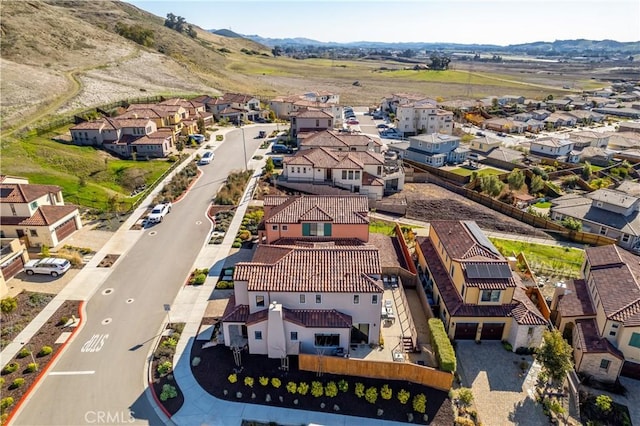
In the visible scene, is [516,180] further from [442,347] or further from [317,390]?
[317,390]

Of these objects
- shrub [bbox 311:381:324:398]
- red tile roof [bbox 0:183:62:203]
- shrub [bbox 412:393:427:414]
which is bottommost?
shrub [bbox 412:393:427:414]

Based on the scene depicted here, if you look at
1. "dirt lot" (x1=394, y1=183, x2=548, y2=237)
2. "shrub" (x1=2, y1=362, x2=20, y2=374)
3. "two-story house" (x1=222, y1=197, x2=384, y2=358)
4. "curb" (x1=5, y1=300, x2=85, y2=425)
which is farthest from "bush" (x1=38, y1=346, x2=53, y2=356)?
"dirt lot" (x1=394, y1=183, x2=548, y2=237)

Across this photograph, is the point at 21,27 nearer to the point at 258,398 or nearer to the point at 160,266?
the point at 160,266

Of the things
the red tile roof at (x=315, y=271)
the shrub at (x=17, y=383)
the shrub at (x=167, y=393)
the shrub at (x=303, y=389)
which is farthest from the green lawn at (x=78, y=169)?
the shrub at (x=303, y=389)

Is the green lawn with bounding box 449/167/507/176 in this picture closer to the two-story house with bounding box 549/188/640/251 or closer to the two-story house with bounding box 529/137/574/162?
the two-story house with bounding box 529/137/574/162

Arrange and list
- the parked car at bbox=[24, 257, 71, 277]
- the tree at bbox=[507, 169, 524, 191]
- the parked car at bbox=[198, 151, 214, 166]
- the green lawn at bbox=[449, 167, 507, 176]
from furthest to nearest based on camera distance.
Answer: the green lawn at bbox=[449, 167, 507, 176], the parked car at bbox=[198, 151, 214, 166], the tree at bbox=[507, 169, 524, 191], the parked car at bbox=[24, 257, 71, 277]

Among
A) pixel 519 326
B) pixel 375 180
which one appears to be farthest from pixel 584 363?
pixel 375 180
